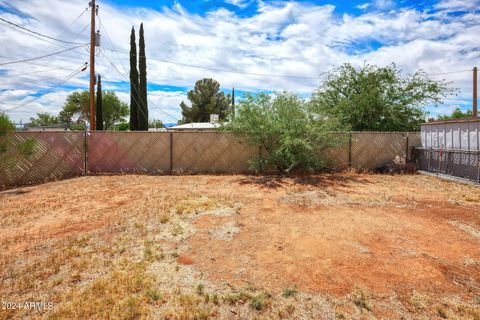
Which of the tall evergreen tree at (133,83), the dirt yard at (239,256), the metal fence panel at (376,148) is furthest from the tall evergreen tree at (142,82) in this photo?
the metal fence panel at (376,148)

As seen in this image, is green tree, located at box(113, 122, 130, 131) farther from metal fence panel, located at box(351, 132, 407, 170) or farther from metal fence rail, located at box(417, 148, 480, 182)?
metal fence rail, located at box(417, 148, 480, 182)

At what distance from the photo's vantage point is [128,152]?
10.8m

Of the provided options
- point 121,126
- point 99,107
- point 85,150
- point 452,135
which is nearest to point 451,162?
point 452,135

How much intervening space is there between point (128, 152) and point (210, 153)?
10.2 ft

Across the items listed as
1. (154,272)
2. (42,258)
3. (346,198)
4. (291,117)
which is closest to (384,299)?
(154,272)

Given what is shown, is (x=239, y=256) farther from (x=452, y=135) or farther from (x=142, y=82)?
(x=142, y=82)

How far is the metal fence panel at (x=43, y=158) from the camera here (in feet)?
28.8

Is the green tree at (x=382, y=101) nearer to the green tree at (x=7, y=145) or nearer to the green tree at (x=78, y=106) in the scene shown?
the green tree at (x=7, y=145)

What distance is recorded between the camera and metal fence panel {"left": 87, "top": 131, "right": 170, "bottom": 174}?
419 inches

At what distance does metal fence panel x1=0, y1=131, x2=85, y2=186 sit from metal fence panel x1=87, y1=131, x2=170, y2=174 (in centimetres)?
43

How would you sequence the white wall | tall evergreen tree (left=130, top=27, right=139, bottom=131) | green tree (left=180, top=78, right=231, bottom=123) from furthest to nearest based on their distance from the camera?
green tree (left=180, top=78, right=231, bottom=123)
tall evergreen tree (left=130, top=27, right=139, bottom=131)
the white wall

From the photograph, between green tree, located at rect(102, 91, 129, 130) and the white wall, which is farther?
green tree, located at rect(102, 91, 129, 130)

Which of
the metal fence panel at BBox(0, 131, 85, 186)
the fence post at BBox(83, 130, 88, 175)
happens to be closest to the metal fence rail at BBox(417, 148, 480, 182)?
the fence post at BBox(83, 130, 88, 175)

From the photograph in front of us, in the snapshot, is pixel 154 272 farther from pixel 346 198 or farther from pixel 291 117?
pixel 291 117
